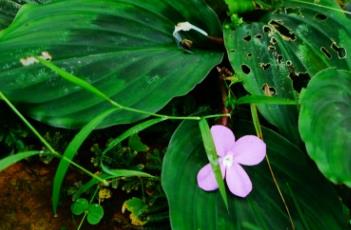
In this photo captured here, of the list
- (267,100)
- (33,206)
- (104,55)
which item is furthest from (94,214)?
(267,100)

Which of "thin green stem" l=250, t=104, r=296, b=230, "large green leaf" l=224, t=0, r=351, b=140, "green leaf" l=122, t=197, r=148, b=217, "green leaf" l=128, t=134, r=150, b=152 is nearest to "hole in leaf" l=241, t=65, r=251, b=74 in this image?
"large green leaf" l=224, t=0, r=351, b=140

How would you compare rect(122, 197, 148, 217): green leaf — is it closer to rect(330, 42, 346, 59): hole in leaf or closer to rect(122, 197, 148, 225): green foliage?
rect(122, 197, 148, 225): green foliage

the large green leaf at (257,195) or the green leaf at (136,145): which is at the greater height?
the green leaf at (136,145)

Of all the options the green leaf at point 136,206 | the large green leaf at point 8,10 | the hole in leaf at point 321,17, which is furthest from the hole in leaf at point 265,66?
the large green leaf at point 8,10

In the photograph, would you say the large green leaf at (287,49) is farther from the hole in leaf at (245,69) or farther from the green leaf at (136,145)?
the green leaf at (136,145)

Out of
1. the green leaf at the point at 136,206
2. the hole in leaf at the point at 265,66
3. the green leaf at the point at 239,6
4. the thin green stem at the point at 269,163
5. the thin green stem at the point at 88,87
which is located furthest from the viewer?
the green leaf at the point at 239,6

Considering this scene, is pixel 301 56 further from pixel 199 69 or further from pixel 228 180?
pixel 228 180

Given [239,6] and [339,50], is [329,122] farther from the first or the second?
[239,6]
